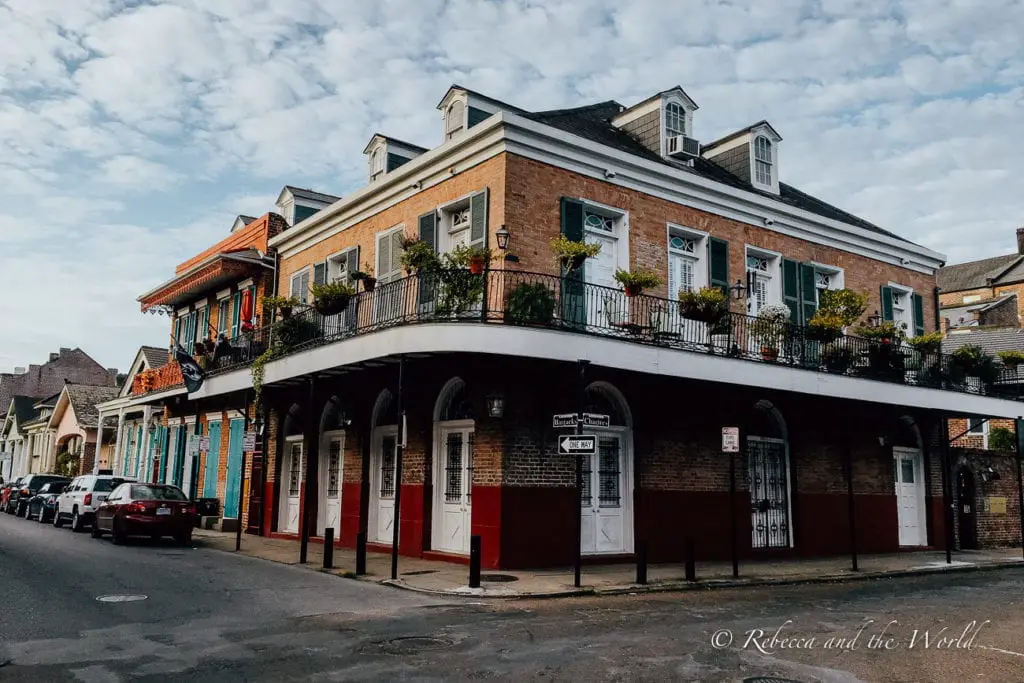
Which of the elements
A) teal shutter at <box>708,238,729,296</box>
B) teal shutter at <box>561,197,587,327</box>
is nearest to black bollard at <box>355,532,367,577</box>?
teal shutter at <box>561,197,587,327</box>

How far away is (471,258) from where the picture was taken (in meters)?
13.8

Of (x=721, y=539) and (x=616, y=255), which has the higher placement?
(x=616, y=255)

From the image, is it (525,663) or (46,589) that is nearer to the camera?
(525,663)

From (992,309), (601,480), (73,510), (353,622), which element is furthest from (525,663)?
(992,309)

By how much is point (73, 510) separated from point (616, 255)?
53.0 feet

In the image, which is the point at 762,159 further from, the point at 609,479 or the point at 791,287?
the point at 609,479

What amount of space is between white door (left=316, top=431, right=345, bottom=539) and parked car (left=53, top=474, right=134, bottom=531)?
5694 millimetres

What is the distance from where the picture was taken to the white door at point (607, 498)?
15516mm

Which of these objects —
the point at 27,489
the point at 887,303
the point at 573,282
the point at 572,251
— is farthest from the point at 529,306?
the point at 27,489

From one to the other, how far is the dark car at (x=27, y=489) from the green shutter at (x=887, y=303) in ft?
87.3

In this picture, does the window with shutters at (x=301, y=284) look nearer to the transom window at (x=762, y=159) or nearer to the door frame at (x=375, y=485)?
the door frame at (x=375, y=485)

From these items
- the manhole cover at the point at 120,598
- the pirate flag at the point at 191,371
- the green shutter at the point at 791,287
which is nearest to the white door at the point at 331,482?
the pirate flag at the point at 191,371

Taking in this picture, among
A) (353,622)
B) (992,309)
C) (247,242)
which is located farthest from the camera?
(992,309)

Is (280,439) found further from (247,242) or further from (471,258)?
(471,258)
